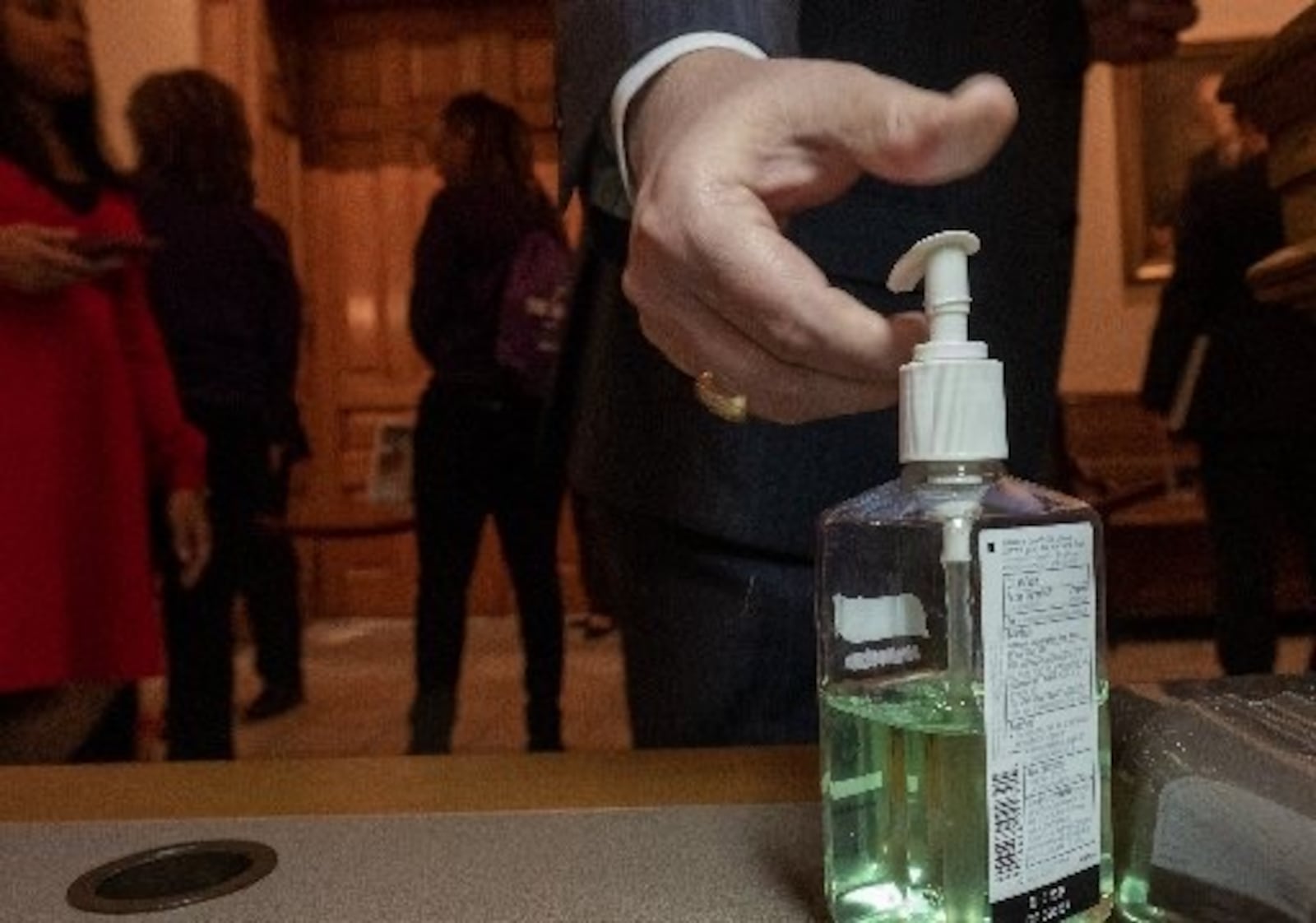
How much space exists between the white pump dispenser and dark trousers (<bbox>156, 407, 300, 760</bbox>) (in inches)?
63.8

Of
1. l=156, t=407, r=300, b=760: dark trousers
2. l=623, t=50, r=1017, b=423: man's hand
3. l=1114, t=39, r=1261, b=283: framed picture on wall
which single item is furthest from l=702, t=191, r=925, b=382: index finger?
l=1114, t=39, r=1261, b=283: framed picture on wall

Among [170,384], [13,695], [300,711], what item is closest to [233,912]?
[13,695]

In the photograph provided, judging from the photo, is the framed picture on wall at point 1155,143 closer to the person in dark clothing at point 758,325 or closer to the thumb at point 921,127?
the person in dark clothing at point 758,325

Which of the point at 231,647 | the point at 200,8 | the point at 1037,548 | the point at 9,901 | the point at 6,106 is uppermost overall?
the point at 200,8

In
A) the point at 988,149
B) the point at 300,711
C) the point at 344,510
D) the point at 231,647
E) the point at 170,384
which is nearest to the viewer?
the point at 988,149

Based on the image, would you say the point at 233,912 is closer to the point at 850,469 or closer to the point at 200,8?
the point at 850,469

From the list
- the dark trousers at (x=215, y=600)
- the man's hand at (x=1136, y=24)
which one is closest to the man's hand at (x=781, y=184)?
the man's hand at (x=1136, y=24)

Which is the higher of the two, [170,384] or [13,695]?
[170,384]

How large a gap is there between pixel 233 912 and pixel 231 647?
168 centimetres

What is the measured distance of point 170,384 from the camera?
4.62 feet

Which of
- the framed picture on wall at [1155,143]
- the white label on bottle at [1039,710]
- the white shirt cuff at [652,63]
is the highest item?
the framed picture on wall at [1155,143]

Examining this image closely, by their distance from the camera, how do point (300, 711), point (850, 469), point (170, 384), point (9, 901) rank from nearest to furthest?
point (9, 901), point (850, 469), point (170, 384), point (300, 711)

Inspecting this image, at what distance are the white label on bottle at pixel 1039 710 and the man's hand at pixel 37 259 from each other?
102 centimetres

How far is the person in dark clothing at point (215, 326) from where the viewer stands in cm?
191
